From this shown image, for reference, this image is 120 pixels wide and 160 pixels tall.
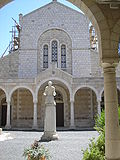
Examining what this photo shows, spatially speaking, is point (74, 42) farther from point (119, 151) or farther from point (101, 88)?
point (119, 151)

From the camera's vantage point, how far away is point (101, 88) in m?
21.0

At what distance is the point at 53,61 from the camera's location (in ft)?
80.6

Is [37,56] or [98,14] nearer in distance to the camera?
[98,14]

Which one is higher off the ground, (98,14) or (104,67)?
(98,14)

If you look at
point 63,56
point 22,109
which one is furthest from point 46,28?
point 22,109

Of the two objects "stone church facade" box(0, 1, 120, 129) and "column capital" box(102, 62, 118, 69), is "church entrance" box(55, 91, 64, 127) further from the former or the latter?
"column capital" box(102, 62, 118, 69)

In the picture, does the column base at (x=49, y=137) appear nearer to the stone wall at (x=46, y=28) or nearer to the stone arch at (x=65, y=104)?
the stone arch at (x=65, y=104)

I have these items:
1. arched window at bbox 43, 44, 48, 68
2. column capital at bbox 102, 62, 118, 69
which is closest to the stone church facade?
arched window at bbox 43, 44, 48, 68

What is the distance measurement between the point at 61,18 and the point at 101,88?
10.2 meters

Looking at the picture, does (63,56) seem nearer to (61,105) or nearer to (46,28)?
(46,28)

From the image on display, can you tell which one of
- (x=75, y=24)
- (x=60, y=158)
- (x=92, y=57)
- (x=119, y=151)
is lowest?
(x=60, y=158)

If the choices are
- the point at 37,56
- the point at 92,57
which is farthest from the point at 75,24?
the point at 37,56

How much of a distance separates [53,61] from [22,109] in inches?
252

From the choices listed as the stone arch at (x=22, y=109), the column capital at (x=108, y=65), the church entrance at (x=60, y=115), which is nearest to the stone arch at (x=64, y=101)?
the church entrance at (x=60, y=115)
